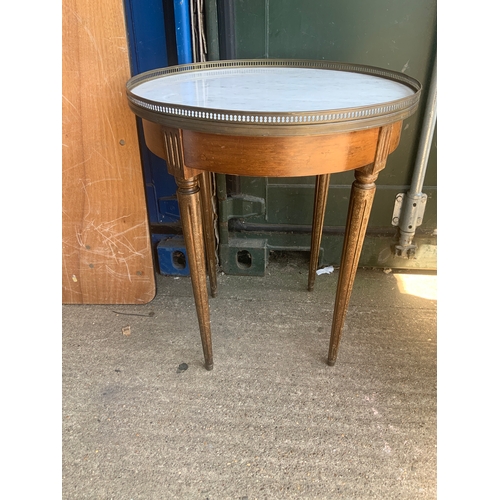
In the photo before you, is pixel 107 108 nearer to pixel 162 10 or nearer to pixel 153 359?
pixel 162 10

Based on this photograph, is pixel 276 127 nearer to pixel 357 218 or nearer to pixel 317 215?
pixel 357 218

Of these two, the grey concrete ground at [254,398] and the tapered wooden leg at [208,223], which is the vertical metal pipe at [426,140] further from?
the tapered wooden leg at [208,223]

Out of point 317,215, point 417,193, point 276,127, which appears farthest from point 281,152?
point 417,193

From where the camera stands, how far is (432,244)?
1727mm

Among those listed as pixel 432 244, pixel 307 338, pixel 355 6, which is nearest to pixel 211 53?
pixel 355 6

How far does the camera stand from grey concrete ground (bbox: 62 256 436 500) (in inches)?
40.9

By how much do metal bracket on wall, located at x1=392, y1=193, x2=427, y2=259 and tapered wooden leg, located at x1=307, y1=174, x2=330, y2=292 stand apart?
33 cm

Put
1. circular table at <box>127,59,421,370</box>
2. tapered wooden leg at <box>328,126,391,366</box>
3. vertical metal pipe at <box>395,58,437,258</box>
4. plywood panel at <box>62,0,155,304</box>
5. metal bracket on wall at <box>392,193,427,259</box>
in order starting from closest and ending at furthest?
circular table at <box>127,59,421,370</box> < tapered wooden leg at <box>328,126,391,366</box> < plywood panel at <box>62,0,155,304</box> < vertical metal pipe at <box>395,58,437,258</box> < metal bracket on wall at <box>392,193,427,259</box>

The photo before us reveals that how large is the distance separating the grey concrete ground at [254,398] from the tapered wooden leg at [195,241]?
0.16 metres

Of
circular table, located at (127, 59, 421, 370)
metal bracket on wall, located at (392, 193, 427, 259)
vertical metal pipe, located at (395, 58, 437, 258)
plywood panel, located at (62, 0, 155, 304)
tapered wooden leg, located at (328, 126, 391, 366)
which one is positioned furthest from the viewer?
metal bracket on wall, located at (392, 193, 427, 259)

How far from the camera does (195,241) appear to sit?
3.72 ft

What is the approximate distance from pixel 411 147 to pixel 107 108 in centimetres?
109

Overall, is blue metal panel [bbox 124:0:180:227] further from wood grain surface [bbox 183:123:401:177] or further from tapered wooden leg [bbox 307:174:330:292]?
wood grain surface [bbox 183:123:401:177]

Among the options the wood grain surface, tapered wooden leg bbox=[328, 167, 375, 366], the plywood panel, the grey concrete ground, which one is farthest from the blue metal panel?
tapered wooden leg bbox=[328, 167, 375, 366]
